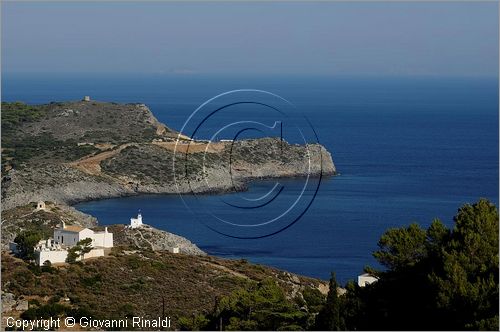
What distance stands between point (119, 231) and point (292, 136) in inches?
2707

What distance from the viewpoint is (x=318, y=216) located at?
69625 mm

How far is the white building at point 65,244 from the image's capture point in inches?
1371

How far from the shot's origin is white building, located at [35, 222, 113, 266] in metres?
34.8

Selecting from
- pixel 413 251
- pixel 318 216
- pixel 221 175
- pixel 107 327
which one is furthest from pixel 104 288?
pixel 221 175

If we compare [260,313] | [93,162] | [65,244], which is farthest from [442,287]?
[93,162]

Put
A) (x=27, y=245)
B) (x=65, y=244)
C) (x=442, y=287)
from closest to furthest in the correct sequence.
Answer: (x=442, y=287)
(x=27, y=245)
(x=65, y=244)

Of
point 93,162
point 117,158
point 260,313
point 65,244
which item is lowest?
point 260,313

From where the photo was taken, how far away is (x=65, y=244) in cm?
3722

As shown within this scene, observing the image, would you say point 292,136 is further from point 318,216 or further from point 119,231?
point 119,231

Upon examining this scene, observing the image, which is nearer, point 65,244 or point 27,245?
point 27,245

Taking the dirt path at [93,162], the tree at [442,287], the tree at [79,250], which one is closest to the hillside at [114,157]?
the dirt path at [93,162]

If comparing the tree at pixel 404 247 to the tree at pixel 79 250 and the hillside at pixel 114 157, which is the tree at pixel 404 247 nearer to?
the tree at pixel 79 250

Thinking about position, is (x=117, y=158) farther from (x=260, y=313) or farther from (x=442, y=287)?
(x=442, y=287)

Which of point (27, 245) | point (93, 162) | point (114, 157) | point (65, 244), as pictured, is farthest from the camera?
point (114, 157)
